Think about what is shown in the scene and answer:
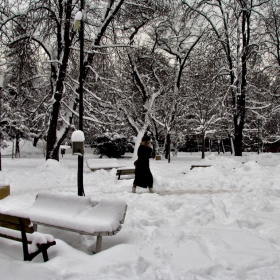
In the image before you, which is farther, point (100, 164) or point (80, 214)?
point (100, 164)

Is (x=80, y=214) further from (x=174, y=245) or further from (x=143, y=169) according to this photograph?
(x=143, y=169)

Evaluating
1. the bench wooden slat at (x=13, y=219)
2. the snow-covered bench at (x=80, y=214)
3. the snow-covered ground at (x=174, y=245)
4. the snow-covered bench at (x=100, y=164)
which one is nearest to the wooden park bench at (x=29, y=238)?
the bench wooden slat at (x=13, y=219)

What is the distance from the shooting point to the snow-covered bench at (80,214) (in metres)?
4.47

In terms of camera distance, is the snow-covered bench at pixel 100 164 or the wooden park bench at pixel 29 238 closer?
the wooden park bench at pixel 29 238

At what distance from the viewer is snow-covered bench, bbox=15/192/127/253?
14.7 feet

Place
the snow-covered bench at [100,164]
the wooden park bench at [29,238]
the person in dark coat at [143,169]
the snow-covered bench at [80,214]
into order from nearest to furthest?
the wooden park bench at [29,238], the snow-covered bench at [80,214], the person in dark coat at [143,169], the snow-covered bench at [100,164]

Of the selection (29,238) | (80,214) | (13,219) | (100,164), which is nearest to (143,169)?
(80,214)

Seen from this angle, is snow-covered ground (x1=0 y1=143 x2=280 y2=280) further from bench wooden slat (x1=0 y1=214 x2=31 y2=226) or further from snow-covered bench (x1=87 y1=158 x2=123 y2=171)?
snow-covered bench (x1=87 y1=158 x2=123 y2=171)

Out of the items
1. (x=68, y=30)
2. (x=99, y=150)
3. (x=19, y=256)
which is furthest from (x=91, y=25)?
(x=99, y=150)

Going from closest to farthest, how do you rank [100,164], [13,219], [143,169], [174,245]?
[13,219] → [174,245] → [143,169] → [100,164]

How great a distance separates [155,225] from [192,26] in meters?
19.8

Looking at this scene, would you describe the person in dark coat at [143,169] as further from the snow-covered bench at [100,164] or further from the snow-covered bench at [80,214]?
the snow-covered bench at [100,164]

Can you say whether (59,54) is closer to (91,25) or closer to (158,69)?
(91,25)

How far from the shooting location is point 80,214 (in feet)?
16.9
